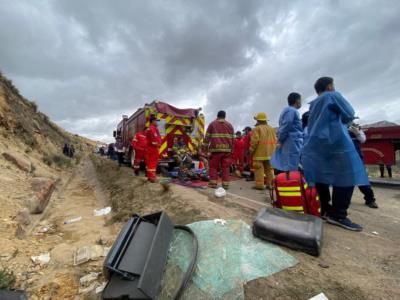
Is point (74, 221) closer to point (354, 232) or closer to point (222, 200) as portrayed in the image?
point (222, 200)

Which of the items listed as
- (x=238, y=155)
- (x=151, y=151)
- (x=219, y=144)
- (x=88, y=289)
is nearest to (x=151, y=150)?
(x=151, y=151)

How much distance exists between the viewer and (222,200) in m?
4.15

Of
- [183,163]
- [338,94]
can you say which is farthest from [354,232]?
[183,163]

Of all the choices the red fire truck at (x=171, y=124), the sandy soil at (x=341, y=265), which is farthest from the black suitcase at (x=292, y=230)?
the red fire truck at (x=171, y=124)

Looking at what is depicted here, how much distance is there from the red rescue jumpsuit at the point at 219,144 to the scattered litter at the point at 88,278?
3673 millimetres

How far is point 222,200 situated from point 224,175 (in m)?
1.63

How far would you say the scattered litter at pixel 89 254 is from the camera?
2666 mm

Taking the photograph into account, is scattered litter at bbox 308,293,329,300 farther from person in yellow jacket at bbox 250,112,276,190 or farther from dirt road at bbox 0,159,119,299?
person in yellow jacket at bbox 250,112,276,190

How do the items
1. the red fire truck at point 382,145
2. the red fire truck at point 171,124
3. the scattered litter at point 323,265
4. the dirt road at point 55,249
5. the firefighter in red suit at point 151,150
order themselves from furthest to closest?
1. the red fire truck at point 171,124
2. the red fire truck at point 382,145
3. the firefighter in red suit at point 151,150
4. the dirt road at point 55,249
5. the scattered litter at point 323,265

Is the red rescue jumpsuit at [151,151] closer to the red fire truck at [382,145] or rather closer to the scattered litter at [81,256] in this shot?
the scattered litter at [81,256]

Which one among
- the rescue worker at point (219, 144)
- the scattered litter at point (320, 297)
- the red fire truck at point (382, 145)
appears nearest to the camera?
the scattered litter at point (320, 297)

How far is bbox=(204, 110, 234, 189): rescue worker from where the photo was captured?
554cm

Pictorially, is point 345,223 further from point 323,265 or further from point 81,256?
point 81,256

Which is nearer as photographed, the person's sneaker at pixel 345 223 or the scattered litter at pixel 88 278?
the scattered litter at pixel 88 278
